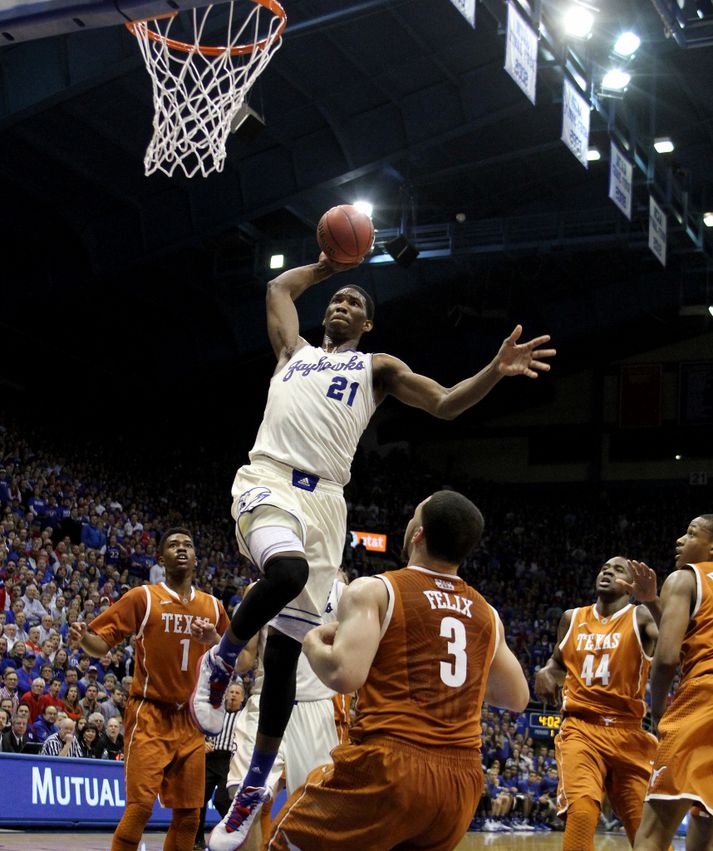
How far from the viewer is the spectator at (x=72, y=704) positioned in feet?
42.8

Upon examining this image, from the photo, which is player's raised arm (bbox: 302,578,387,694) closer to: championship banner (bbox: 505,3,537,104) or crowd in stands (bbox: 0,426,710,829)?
crowd in stands (bbox: 0,426,710,829)

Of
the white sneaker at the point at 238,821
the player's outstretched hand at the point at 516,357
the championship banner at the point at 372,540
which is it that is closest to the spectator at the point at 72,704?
the white sneaker at the point at 238,821

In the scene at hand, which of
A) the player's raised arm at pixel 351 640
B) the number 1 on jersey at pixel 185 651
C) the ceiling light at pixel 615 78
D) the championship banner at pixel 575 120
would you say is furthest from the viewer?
the ceiling light at pixel 615 78

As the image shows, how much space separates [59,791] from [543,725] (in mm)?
12765

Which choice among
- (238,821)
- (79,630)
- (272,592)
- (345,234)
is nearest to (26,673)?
(79,630)

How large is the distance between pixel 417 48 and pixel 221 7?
14.9 ft

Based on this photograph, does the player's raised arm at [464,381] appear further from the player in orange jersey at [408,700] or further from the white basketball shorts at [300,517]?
the player in orange jersey at [408,700]

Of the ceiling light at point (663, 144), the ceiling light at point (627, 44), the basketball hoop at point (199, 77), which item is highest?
the ceiling light at point (663, 144)

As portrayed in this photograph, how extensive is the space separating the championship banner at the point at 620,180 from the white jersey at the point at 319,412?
14.3m

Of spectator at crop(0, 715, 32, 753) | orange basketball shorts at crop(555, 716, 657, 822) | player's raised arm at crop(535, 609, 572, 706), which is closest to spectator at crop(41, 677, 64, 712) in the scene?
spectator at crop(0, 715, 32, 753)

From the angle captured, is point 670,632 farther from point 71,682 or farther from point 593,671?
point 71,682

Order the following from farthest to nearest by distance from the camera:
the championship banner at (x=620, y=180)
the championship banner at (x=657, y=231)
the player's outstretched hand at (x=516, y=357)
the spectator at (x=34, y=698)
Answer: the championship banner at (x=657, y=231) → the championship banner at (x=620, y=180) → the spectator at (x=34, y=698) → the player's outstretched hand at (x=516, y=357)

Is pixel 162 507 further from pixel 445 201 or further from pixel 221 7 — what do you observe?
pixel 221 7

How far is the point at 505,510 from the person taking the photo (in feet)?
114
